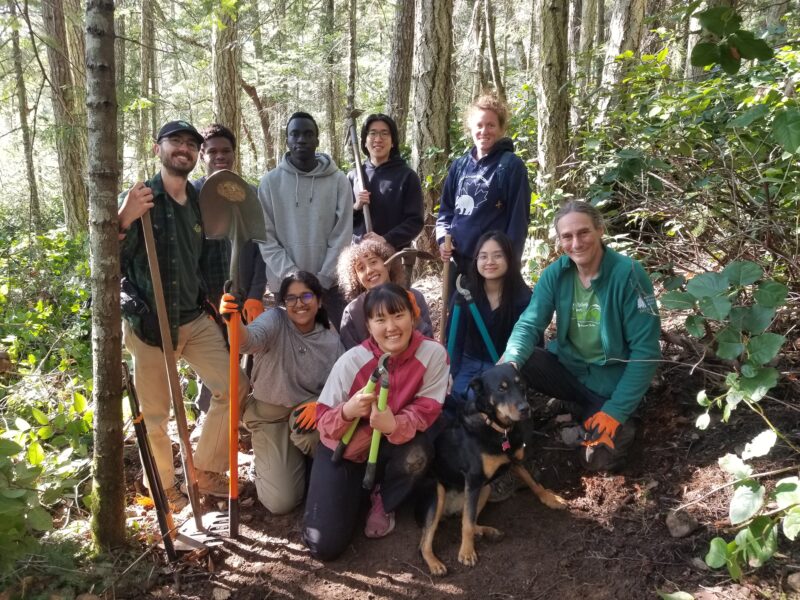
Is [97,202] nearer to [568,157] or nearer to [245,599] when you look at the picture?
[245,599]

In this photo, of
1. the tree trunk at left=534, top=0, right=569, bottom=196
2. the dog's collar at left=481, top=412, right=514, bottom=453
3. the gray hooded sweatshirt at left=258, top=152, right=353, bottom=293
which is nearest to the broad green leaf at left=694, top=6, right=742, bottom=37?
the dog's collar at left=481, top=412, right=514, bottom=453

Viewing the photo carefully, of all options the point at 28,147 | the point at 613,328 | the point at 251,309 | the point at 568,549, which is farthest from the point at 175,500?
the point at 28,147

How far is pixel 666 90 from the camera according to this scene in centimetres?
502

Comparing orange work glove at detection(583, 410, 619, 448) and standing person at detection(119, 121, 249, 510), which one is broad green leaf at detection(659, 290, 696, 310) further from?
standing person at detection(119, 121, 249, 510)

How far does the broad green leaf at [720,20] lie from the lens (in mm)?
1590

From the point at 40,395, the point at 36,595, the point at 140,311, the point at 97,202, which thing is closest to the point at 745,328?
Answer: the point at 97,202

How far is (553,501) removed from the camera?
338cm

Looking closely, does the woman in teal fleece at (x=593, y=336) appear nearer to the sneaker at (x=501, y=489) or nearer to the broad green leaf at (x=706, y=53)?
the sneaker at (x=501, y=489)

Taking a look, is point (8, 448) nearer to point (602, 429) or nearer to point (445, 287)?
point (445, 287)

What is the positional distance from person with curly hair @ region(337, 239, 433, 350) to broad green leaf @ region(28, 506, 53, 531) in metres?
2.03

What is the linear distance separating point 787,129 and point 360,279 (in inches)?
105

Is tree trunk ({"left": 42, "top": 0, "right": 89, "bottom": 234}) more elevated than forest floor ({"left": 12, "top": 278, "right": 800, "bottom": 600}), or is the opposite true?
tree trunk ({"left": 42, "top": 0, "right": 89, "bottom": 234})

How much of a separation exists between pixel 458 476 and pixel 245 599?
1351 millimetres

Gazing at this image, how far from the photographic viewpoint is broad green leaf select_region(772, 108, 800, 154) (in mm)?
2039
